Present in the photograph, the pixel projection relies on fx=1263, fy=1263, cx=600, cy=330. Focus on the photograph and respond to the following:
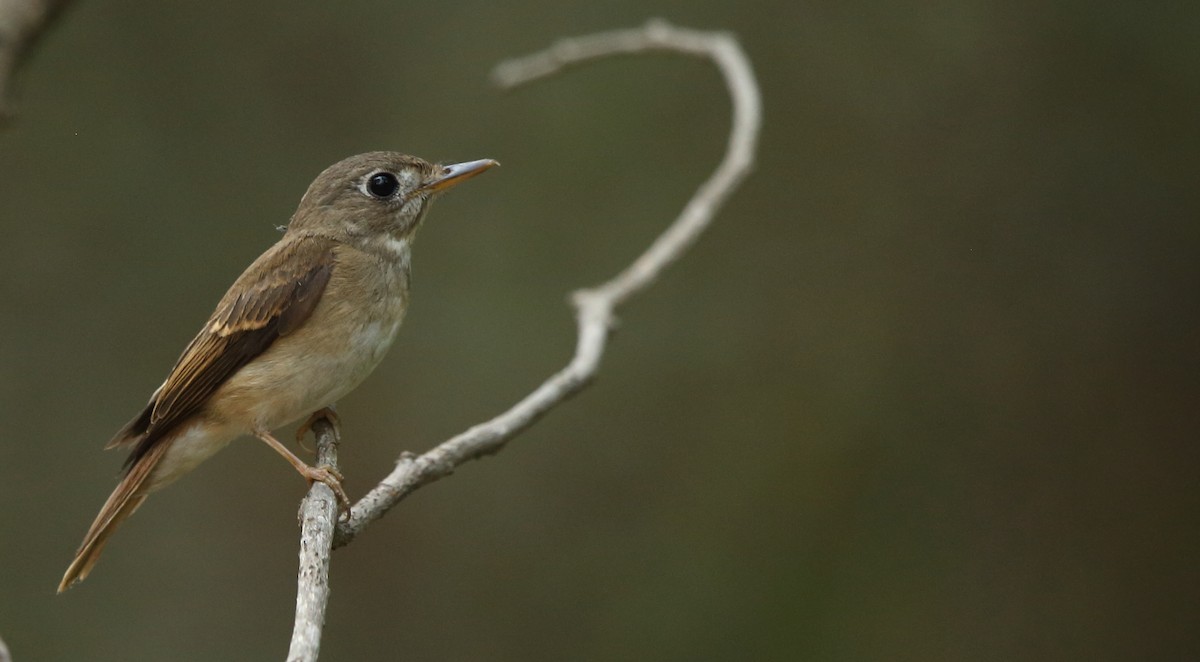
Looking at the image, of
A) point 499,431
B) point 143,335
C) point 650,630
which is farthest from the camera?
point 143,335

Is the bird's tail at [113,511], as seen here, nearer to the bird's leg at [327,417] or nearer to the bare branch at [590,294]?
the bird's leg at [327,417]

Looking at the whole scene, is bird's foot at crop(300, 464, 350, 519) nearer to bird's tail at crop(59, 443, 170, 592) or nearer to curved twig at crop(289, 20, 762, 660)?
curved twig at crop(289, 20, 762, 660)

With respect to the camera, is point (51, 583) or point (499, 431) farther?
point (51, 583)

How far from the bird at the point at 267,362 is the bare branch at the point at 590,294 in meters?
0.62

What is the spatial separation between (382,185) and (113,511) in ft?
5.12

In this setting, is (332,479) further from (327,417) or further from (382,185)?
(382,185)

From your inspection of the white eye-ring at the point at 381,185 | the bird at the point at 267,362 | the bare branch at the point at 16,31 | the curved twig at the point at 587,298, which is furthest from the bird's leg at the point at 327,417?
the bare branch at the point at 16,31

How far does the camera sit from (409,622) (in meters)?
7.29

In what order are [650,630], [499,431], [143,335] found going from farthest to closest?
[143,335], [650,630], [499,431]

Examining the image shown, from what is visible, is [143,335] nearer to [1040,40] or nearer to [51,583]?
[51,583]

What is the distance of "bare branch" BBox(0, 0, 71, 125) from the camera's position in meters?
2.78

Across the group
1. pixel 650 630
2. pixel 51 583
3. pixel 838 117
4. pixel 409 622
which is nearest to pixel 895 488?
pixel 650 630

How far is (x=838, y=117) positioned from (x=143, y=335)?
448 centimetres

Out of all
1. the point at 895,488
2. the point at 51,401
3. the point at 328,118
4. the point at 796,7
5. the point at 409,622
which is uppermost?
the point at 796,7
